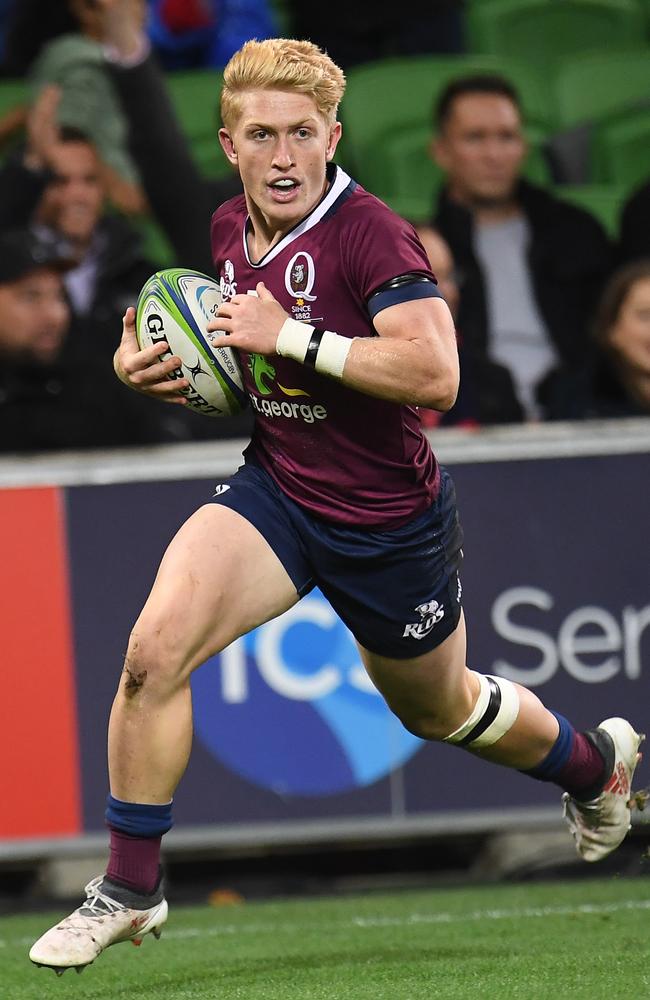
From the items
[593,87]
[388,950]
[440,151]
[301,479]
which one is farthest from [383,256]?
[593,87]

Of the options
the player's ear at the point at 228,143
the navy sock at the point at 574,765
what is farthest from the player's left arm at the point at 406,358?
the navy sock at the point at 574,765

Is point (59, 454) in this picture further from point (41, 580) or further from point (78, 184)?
point (78, 184)

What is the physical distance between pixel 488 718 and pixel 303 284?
1.32 m

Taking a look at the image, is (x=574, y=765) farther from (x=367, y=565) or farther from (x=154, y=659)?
(x=154, y=659)

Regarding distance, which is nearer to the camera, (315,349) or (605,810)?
(315,349)

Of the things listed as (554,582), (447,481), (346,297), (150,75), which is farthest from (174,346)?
(150,75)

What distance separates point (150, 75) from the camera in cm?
806

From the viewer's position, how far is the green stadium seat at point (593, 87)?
32.7ft

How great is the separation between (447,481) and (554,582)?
1967 millimetres

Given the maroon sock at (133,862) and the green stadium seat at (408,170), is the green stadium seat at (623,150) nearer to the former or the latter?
the green stadium seat at (408,170)

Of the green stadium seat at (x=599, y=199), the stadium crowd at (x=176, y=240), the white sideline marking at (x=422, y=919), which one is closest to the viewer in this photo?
the white sideline marking at (x=422, y=919)

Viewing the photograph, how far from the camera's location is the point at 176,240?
26.7ft

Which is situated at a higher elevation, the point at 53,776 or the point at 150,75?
the point at 150,75

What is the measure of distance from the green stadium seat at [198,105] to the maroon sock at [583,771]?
210 inches
